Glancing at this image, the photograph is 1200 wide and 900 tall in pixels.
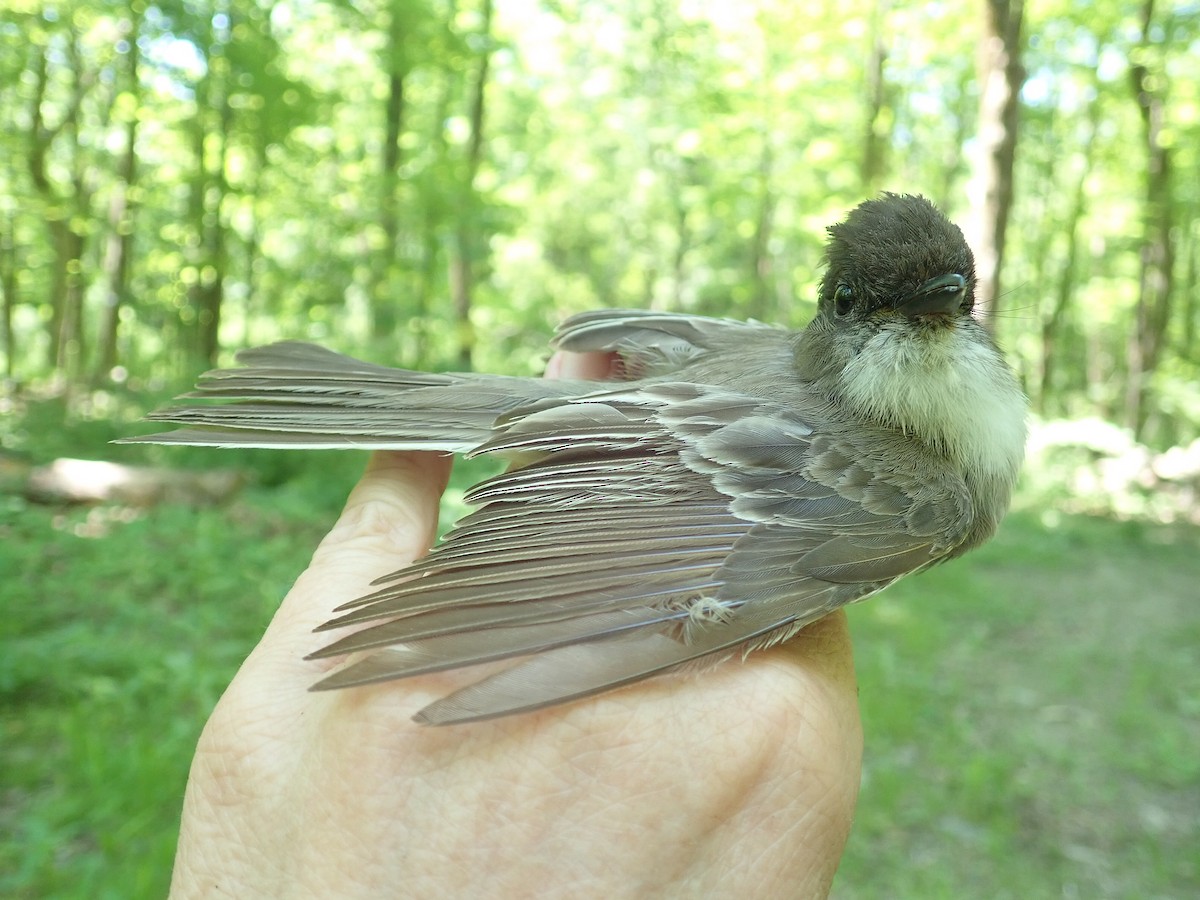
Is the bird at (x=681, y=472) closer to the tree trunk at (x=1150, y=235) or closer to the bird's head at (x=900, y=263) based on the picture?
the bird's head at (x=900, y=263)

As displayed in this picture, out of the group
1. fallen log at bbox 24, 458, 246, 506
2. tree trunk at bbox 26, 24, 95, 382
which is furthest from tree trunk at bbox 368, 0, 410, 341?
tree trunk at bbox 26, 24, 95, 382

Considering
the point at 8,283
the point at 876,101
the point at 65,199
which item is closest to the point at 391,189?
the point at 65,199

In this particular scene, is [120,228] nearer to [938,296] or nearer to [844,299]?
[844,299]

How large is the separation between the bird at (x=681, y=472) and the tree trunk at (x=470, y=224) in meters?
8.01

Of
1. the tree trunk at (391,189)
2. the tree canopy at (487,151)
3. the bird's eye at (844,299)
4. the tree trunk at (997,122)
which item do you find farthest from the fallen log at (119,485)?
the tree trunk at (997,122)

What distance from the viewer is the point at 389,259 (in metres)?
11.2

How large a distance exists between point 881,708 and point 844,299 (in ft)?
11.5

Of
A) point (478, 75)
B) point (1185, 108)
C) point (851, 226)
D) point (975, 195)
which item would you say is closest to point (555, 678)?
point (851, 226)

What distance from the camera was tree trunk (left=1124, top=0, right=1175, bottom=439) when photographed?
14.9 meters

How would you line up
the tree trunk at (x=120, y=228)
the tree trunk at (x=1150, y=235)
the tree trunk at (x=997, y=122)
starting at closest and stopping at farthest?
the tree trunk at (x=997, y=122)
the tree trunk at (x=120, y=228)
the tree trunk at (x=1150, y=235)

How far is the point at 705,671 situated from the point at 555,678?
33cm

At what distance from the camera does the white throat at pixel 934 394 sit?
216 centimetres

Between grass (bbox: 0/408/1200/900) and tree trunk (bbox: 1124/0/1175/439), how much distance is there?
10.5m

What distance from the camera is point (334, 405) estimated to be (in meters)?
2.17
